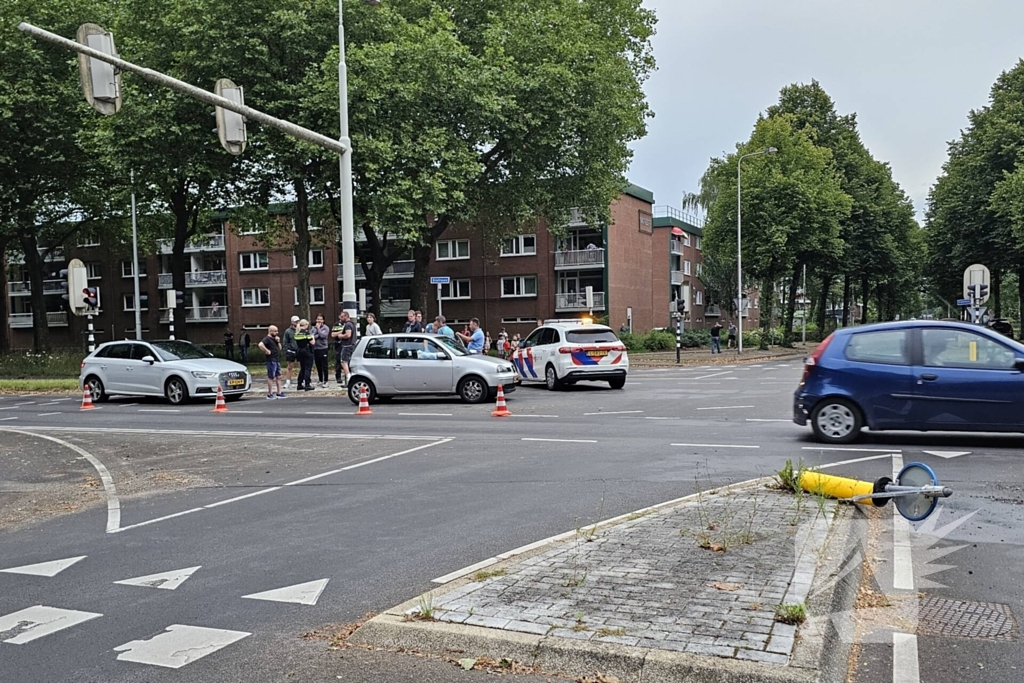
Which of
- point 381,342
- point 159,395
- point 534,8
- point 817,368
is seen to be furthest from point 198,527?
point 534,8

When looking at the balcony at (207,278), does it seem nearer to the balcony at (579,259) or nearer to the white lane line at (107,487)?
the balcony at (579,259)

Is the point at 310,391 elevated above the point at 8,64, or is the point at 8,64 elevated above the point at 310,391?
the point at 8,64

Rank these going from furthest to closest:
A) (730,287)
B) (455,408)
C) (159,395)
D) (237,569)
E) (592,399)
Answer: (730,287)
(159,395)
(592,399)
(455,408)
(237,569)

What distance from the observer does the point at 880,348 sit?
1109 cm

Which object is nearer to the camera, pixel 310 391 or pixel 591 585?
pixel 591 585

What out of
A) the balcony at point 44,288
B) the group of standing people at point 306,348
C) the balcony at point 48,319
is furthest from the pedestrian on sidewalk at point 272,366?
the balcony at point 44,288

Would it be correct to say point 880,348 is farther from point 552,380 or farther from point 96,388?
point 96,388

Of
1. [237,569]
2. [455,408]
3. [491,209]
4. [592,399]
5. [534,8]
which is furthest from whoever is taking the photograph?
[491,209]

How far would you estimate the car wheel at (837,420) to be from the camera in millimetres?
11102

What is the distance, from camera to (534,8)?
109 ft

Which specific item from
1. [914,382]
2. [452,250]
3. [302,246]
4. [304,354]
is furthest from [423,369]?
[452,250]

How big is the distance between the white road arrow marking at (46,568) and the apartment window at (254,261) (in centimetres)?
5694

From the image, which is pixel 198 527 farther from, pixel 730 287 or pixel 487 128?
pixel 730 287

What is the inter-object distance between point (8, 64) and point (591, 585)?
113ft
